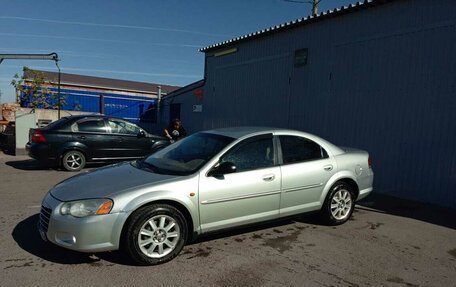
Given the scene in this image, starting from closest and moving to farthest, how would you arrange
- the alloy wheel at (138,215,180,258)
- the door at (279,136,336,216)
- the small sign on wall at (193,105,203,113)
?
the alloy wheel at (138,215,180,258) < the door at (279,136,336,216) < the small sign on wall at (193,105,203,113)

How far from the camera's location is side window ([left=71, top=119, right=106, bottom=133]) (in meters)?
9.80

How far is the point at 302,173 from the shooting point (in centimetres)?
505

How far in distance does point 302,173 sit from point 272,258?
132cm

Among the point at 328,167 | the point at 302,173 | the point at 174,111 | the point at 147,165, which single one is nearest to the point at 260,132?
the point at 302,173

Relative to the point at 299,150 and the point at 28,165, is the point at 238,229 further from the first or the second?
the point at 28,165

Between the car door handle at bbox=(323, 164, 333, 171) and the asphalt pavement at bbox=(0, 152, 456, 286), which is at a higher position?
the car door handle at bbox=(323, 164, 333, 171)

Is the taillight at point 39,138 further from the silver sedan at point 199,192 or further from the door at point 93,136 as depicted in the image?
the silver sedan at point 199,192

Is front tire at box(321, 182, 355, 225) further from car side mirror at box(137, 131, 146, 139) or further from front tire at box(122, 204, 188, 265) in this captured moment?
car side mirror at box(137, 131, 146, 139)

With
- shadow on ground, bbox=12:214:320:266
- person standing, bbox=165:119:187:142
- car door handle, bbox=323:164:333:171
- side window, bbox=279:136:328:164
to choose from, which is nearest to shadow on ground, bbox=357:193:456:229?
car door handle, bbox=323:164:333:171

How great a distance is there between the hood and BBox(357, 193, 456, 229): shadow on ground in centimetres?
436

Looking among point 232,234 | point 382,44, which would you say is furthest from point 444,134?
point 232,234

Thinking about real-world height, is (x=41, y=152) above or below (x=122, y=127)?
below

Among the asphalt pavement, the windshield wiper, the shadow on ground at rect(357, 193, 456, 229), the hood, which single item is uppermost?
the windshield wiper

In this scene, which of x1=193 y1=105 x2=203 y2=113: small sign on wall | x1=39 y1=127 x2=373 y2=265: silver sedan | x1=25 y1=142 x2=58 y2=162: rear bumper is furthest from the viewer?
x1=193 y1=105 x2=203 y2=113: small sign on wall
